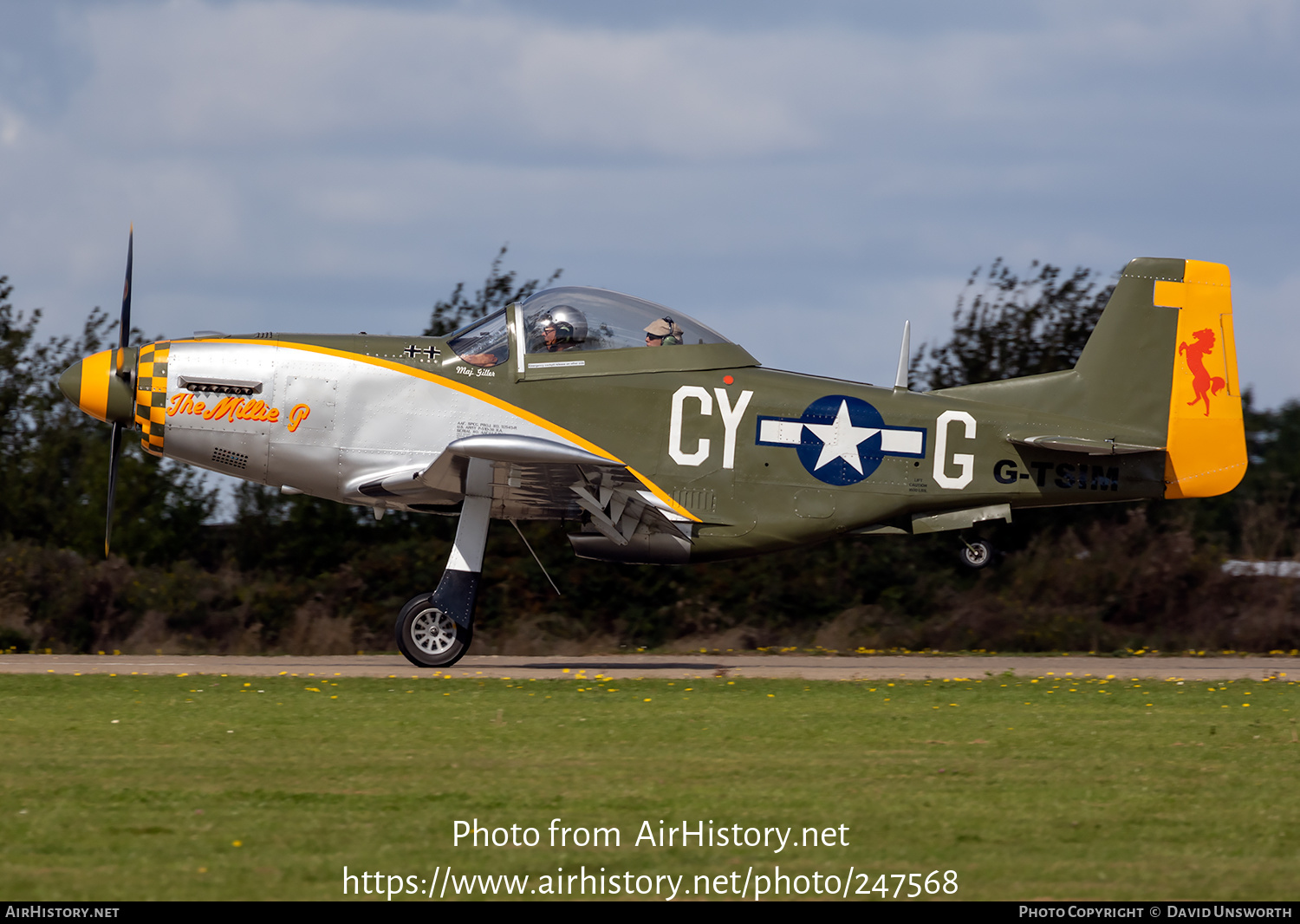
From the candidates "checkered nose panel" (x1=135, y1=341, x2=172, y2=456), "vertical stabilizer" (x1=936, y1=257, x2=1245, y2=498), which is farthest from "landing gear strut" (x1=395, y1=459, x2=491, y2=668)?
"vertical stabilizer" (x1=936, y1=257, x2=1245, y2=498)

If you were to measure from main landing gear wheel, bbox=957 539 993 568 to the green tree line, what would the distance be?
3725 millimetres

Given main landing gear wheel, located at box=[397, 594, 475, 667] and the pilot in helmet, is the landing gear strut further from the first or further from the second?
the pilot in helmet

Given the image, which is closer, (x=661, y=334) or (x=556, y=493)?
(x=556, y=493)

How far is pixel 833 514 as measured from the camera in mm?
12047

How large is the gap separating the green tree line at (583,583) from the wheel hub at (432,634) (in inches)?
168

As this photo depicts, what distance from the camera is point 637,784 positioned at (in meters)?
6.69

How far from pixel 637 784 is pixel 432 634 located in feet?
17.3

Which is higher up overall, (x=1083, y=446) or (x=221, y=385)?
(x=221, y=385)

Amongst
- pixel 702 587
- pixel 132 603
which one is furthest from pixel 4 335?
pixel 702 587

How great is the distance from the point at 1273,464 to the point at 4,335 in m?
21.0

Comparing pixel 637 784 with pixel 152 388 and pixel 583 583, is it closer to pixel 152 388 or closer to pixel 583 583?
pixel 152 388

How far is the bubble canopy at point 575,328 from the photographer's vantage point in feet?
38.3

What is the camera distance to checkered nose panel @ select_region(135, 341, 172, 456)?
37.7ft

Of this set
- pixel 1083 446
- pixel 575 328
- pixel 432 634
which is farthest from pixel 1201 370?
pixel 432 634
